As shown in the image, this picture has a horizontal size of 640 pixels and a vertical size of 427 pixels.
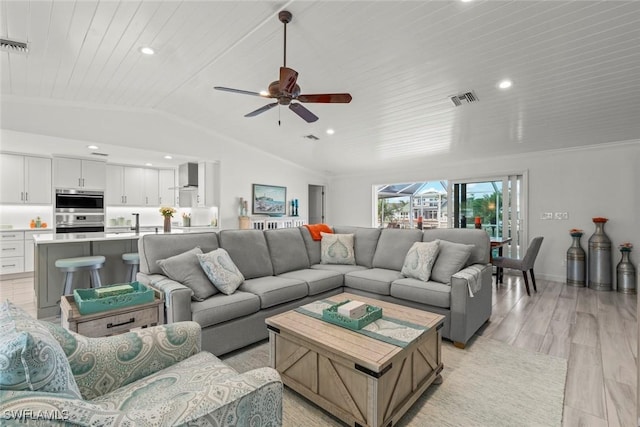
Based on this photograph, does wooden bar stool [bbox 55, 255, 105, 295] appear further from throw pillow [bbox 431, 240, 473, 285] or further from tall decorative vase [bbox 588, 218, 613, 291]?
tall decorative vase [bbox 588, 218, 613, 291]

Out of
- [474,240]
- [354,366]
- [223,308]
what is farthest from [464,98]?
[223,308]

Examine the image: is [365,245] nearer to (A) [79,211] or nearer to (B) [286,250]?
(B) [286,250]

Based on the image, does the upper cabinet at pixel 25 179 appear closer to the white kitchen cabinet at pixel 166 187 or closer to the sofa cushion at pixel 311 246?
the white kitchen cabinet at pixel 166 187

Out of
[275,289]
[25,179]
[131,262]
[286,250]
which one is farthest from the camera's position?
[25,179]

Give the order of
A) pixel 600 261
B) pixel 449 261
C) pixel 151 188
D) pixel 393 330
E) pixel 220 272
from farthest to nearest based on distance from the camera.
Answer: pixel 151 188
pixel 600 261
pixel 449 261
pixel 220 272
pixel 393 330

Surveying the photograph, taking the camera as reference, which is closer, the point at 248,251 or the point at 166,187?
the point at 248,251

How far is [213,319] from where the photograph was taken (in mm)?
2438

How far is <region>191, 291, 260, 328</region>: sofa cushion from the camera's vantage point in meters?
2.39

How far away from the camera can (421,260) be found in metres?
3.25

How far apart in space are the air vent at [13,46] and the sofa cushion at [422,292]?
14.6 feet

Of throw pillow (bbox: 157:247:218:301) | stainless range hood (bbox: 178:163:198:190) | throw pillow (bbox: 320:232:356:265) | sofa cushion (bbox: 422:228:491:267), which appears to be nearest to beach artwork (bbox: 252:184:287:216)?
stainless range hood (bbox: 178:163:198:190)

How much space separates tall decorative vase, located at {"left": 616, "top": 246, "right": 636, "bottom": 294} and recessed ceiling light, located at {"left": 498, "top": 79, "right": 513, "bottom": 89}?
10.8 ft

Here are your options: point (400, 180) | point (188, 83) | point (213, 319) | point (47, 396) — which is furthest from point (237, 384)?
point (400, 180)

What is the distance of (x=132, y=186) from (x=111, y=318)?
6301 mm
